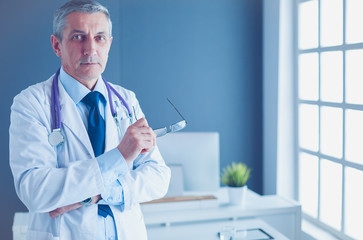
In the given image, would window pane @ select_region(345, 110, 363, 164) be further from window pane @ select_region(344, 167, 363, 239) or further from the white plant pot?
the white plant pot

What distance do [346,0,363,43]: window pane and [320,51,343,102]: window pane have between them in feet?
0.48

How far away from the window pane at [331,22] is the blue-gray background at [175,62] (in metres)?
0.91

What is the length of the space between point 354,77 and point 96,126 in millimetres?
1747

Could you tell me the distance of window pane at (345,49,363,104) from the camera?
8.36 ft

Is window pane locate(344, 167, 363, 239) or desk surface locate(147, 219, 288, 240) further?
window pane locate(344, 167, 363, 239)

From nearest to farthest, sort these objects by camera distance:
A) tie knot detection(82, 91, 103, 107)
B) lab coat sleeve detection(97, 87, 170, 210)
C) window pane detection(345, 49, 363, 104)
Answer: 1. lab coat sleeve detection(97, 87, 170, 210)
2. tie knot detection(82, 91, 103, 107)
3. window pane detection(345, 49, 363, 104)

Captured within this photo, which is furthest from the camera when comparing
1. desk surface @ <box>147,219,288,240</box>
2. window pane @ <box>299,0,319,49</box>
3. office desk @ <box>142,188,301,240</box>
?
window pane @ <box>299,0,319,49</box>

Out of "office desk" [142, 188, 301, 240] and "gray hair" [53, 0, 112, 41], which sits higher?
"gray hair" [53, 0, 112, 41]

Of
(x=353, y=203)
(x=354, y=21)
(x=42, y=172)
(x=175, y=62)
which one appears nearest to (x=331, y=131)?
(x=353, y=203)

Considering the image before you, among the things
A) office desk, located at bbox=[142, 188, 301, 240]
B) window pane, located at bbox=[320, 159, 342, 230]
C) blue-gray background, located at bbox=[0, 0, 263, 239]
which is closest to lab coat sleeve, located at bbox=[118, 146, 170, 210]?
office desk, located at bbox=[142, 188, 301, 240]

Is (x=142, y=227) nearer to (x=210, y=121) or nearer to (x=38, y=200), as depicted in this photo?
(x=38, y=200)

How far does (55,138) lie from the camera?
4.99 ft

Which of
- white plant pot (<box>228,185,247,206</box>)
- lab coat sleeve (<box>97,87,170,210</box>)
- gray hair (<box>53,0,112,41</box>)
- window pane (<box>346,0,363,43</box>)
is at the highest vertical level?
window pane (<box>346,0,363,43</box>)

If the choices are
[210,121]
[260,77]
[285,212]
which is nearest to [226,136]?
[210,121]
